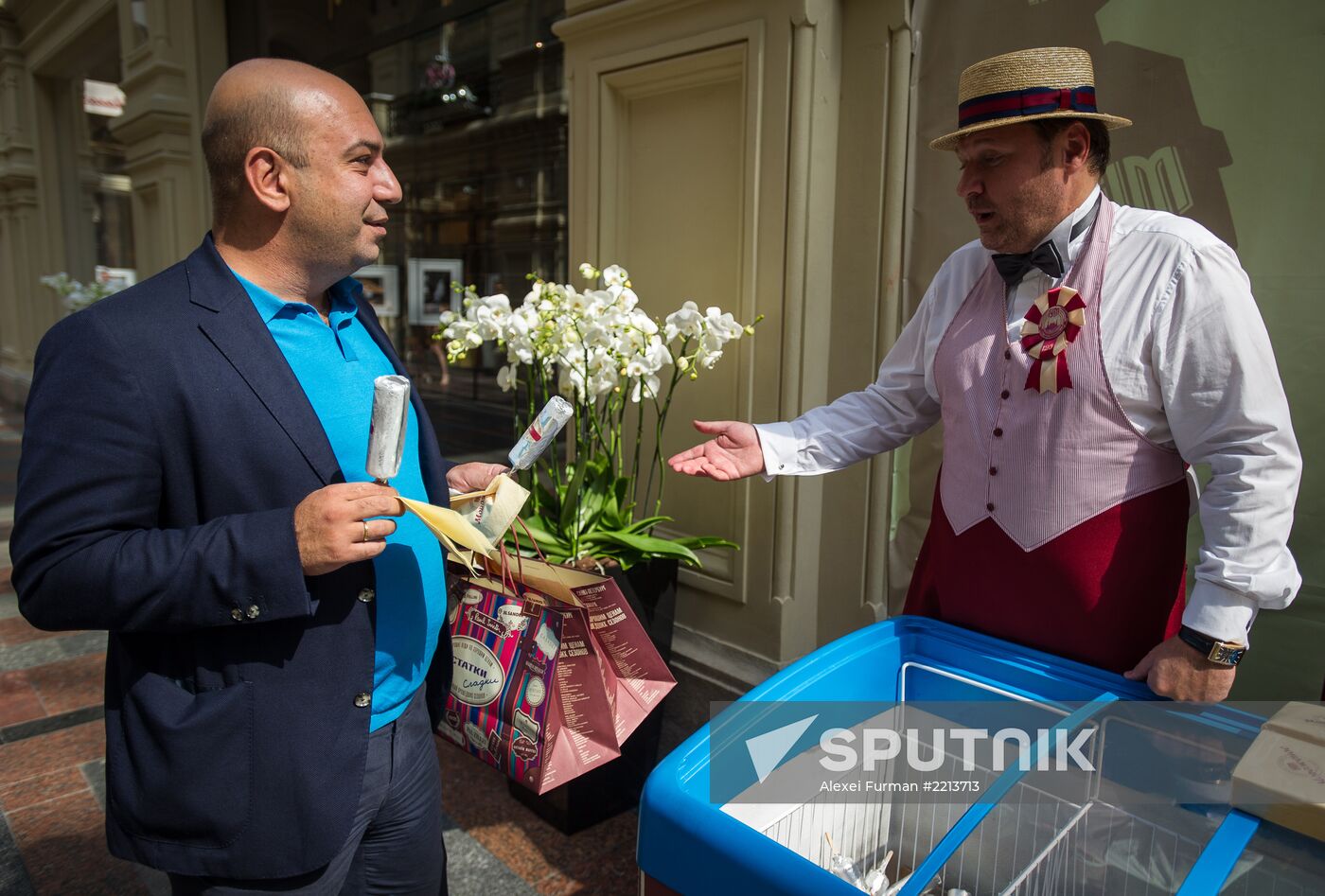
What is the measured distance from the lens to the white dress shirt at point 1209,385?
1351 mm

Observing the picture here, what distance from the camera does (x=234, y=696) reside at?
4.45 feet

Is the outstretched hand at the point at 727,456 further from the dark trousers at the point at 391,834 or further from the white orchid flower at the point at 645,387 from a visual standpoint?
the dark trousers at the point at 391,834

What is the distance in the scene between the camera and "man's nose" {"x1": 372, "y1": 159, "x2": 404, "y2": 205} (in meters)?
1.54

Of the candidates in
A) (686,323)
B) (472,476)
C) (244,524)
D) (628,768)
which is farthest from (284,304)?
(628,768)

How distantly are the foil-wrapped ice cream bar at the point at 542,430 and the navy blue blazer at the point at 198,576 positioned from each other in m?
0.36

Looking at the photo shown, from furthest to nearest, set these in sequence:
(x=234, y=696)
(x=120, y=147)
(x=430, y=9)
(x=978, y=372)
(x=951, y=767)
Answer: (x=120, y=147) → (x=430, y=9) → (x=978, y=372) → (x=951, y=767) → (x=234, y=696)

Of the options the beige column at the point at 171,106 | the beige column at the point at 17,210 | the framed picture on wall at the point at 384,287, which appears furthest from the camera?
the beige column at the point at 17,210

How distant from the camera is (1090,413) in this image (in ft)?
4.98

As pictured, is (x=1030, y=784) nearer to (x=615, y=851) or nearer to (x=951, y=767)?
(x=951, y=767)

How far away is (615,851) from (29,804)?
193 cm

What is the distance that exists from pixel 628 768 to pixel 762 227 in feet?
6.02

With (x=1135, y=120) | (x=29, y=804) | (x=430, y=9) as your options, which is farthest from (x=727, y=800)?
(x=430, y=9)

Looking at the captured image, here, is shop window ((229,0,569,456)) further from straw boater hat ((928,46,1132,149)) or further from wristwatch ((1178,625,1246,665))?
wristwatch ((1178,625,1246,665))

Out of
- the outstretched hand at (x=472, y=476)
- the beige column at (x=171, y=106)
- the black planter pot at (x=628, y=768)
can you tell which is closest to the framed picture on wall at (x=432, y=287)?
the beige column at (x=171, y=106)
